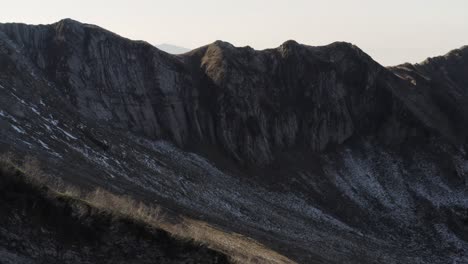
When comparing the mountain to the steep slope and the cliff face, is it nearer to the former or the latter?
the cliff face

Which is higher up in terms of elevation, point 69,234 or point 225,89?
point 225,89

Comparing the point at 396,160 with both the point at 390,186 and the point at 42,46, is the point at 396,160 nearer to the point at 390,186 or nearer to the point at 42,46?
the point at 390,186

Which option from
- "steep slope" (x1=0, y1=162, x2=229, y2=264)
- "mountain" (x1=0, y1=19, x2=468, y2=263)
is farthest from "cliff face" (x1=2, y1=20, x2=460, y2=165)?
"steep slope" (x1=0, y1=162, x2=229, y2=264)

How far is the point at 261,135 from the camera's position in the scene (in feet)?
236

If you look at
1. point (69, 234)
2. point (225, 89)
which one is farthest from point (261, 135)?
point (69, 234)

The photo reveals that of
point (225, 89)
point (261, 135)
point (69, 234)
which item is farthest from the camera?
point (225, 89)

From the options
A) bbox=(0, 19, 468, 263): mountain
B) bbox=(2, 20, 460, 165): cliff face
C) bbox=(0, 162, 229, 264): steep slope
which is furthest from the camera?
bbox=(2, 20, 460, 165): cliff face

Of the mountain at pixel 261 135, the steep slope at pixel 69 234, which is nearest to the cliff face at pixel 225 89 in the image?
the mountain at pixel 261 135

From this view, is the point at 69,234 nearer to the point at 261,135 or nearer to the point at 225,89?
the point at 261,135

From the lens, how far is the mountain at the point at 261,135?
4475 centimetres

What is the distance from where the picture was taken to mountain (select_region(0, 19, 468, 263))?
4475cm

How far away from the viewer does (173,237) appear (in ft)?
57.3

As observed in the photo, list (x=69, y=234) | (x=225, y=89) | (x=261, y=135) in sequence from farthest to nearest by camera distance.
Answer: (x=225, y=89) < (x=261, y=135) < (x=69, y=234)

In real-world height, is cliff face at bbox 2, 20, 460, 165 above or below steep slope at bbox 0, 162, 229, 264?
above
